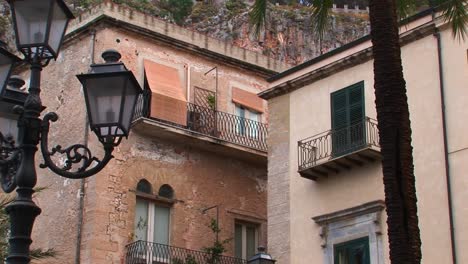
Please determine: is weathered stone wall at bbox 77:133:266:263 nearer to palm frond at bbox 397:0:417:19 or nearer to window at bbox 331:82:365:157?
window at bbox 331:82:365:157

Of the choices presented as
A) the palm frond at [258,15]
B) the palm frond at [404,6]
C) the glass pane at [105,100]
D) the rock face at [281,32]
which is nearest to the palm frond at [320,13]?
the palm frond at [258,15]

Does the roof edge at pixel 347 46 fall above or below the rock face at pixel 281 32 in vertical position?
below

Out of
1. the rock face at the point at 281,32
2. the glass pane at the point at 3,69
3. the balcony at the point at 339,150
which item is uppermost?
the rock face at the point at 281,32

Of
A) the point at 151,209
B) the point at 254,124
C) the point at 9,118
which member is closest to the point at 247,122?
the point at 254,124

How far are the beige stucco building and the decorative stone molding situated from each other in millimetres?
23

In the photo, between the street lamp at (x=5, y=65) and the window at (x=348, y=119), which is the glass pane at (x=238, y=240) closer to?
the window at (x=348, y=119)

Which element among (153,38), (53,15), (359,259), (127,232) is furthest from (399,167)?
(153,38)

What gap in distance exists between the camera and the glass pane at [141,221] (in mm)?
25812

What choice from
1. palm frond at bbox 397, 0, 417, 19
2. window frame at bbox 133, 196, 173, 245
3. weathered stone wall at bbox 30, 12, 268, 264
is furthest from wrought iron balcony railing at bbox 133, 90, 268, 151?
palm frond at bbox 397, 0, 417, 19

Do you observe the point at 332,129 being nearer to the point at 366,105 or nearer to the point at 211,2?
the point at 366,105

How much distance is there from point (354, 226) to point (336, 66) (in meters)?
4.05

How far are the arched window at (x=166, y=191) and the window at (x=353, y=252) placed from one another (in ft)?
20.6

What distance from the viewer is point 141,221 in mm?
26000

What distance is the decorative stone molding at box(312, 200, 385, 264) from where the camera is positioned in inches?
838
